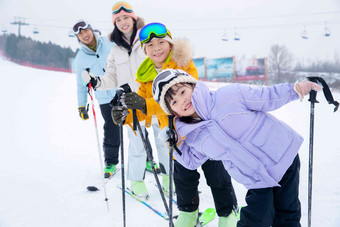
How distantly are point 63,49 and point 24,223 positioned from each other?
1289 inches

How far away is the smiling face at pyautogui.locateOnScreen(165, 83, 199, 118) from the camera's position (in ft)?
5.26

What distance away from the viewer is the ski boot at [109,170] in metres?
3.76

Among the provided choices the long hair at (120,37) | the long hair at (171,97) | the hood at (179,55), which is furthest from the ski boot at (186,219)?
the long hair at (120,37)

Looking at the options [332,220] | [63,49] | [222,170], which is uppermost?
[63,49]

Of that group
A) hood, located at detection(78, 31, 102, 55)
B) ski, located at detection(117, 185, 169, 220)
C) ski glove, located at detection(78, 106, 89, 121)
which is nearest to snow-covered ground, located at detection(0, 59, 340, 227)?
ski, located at detection(117, 185, 169, 220)

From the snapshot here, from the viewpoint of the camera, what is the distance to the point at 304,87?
1.50m

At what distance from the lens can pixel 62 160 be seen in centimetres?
470

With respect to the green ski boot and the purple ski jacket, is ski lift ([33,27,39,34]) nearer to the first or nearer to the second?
the green ski boot

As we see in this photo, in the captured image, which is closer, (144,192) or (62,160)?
(144,192)

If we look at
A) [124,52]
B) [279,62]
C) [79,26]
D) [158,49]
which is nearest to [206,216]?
[158,49]

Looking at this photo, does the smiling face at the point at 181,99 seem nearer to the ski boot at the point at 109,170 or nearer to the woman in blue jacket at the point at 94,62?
the woman in blue jacket at the point at 94,62

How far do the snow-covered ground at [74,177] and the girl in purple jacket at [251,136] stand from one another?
0.97 meters

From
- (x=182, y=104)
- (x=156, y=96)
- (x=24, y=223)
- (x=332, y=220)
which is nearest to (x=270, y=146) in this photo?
(x=182, y=104)

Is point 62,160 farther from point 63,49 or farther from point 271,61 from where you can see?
point 63,49
